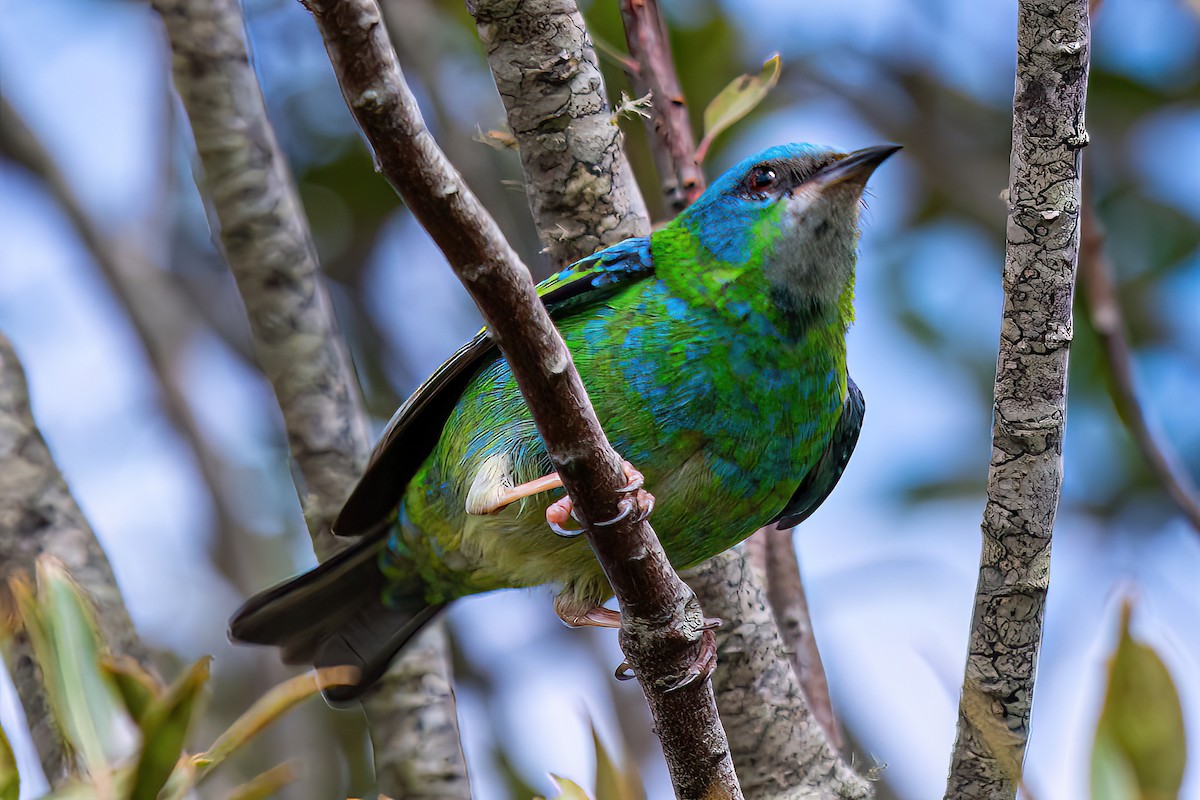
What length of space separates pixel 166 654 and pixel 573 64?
374 centimetres

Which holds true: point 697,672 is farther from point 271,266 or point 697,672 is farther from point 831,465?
point 271,266

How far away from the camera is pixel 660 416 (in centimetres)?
363

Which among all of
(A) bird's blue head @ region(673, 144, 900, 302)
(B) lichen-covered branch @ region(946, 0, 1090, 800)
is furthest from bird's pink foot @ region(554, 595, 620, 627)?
(B) lichen-covered branch @ region(946, 0, 1090, 800)

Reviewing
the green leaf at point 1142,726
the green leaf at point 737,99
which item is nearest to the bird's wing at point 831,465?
the green leaf at point 737,99

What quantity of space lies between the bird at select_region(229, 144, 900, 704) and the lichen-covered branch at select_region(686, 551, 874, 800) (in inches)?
12.5

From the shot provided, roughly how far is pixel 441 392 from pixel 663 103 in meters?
1.19

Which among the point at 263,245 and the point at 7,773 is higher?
the point at 263,245

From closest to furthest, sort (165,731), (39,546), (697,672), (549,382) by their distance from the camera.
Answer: (165,731), (549,382), (697,672), (39,546)

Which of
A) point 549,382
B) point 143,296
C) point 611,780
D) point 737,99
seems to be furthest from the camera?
point 143,296

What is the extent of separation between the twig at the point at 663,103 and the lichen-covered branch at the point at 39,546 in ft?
7.14

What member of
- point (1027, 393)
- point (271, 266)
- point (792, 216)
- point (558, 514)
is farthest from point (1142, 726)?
point (271, 266)

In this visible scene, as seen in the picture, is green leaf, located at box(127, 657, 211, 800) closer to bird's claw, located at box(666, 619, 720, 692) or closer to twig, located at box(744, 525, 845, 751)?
bird's claw, located at box(666, 619, 720, 692)

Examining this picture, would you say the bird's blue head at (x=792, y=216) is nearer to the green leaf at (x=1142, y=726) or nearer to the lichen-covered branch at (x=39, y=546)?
the green leaf at (x=1142, y=726)

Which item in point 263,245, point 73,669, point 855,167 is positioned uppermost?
point 263,245
